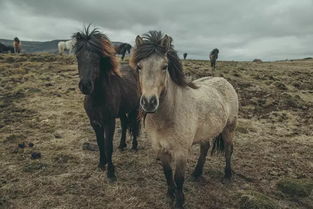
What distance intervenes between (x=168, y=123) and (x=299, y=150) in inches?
236

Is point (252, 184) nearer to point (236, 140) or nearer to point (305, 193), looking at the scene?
point (305, 193)

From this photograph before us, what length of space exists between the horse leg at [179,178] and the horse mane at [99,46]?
9.16 ft

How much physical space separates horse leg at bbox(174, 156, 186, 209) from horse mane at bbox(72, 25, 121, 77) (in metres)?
2.79

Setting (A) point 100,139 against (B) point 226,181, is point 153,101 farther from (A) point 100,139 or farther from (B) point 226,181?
(B) point 226,181

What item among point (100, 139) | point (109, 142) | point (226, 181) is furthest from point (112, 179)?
point (226, 181)

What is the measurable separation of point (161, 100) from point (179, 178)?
1.60 m

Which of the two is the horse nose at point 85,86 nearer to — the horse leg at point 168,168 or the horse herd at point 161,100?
the horse herd at point 161,100

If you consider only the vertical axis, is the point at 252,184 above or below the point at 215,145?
below

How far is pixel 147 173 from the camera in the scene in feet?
20.5

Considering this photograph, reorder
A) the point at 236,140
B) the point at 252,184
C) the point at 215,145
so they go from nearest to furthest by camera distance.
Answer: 1. the point at 252,184
2. the point at 215,145
3. the point at 236,140

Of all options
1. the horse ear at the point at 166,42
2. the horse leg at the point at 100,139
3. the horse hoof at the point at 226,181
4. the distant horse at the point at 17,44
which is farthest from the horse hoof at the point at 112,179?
the distant horse at the point at 17,44

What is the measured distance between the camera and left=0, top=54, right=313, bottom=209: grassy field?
16.7 ft

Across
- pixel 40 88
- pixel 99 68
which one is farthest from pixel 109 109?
pixel 40 88

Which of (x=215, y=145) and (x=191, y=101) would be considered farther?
(x=215, y=145)
